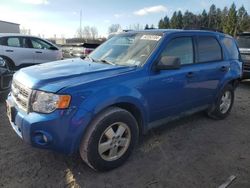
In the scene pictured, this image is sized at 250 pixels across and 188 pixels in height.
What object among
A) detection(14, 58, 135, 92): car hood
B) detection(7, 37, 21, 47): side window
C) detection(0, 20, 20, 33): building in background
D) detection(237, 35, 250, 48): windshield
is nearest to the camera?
detection(14, 58, 135, 92): car hood

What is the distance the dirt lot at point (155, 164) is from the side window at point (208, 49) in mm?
1323

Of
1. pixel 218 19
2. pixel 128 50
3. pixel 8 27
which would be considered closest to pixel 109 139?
pixel 128 50

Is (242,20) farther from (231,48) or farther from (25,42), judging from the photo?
(231,48)

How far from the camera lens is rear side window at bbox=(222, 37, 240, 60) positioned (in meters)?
5.59

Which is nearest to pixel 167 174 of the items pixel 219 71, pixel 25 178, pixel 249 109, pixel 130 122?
→ pixel 130 122

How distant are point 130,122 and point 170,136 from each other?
1.35m

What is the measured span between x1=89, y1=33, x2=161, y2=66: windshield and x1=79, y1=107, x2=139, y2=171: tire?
2.79ft

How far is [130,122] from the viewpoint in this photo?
11.8 ft

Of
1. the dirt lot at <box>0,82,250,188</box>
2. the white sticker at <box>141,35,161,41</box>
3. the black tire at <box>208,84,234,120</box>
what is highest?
the white sticker at <box>141,35,161,41</box>

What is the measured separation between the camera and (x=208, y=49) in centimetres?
509

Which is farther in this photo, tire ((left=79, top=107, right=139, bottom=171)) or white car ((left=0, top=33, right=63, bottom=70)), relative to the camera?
white car ((left=0, top=33, right=63, bottom=70))

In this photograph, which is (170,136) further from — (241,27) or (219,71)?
(241,27)

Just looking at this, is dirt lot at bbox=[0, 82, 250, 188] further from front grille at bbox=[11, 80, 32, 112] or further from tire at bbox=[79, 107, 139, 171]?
front grille at bbox=[11, 80, 32, 112]

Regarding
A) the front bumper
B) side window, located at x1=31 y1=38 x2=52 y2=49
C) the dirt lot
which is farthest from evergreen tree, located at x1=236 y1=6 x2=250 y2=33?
the front bumper
